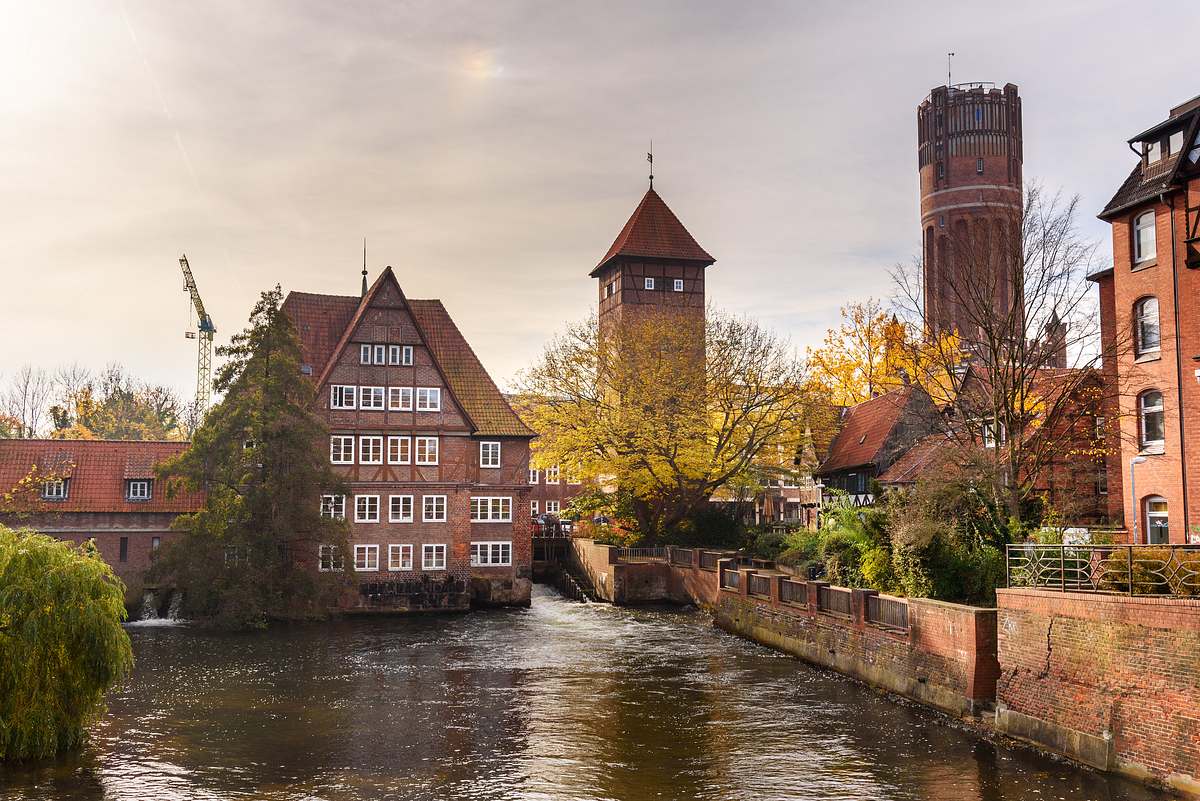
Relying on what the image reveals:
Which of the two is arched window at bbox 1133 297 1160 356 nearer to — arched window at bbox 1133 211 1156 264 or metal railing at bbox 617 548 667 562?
arched window at bbox 1133 211 1156 264

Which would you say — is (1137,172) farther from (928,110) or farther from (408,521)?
(928,110)

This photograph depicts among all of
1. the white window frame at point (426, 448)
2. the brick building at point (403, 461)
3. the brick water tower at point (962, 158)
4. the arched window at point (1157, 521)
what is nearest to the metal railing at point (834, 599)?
the arched window at point (1157, 521)

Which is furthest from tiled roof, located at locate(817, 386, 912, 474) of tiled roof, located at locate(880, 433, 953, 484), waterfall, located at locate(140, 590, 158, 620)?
waterfall, located at locate(140, 590, 158, 620)

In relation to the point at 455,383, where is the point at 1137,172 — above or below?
above

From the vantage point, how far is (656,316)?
167 ft

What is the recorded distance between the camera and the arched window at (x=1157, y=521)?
2674 centimetres

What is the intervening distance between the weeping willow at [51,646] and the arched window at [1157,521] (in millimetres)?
23752

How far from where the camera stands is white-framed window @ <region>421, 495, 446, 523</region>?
43.3 metres

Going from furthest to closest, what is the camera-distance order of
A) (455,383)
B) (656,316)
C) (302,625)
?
(656,316) → (455,383) → (302,625)

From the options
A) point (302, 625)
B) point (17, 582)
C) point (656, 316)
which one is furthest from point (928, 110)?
point (17, 582)

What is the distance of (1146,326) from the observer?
1077 inches

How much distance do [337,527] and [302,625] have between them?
144 inches

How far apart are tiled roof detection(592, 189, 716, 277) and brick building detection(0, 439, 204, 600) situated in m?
33.9

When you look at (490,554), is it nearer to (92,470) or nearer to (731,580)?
(731,580)
